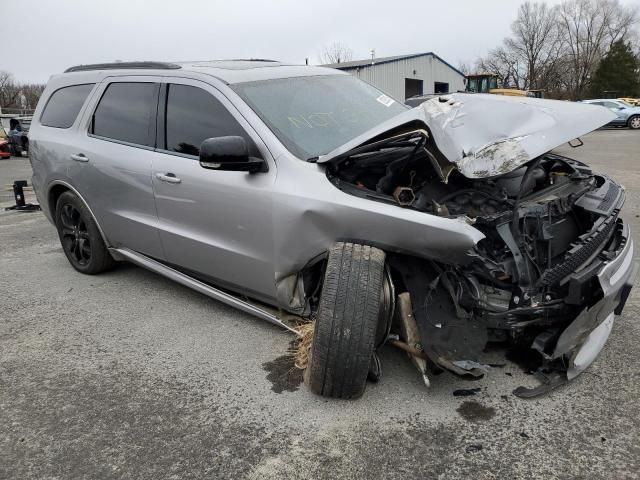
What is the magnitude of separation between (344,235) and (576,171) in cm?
189

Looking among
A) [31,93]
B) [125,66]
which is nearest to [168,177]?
[125,66]

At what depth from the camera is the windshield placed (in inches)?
127

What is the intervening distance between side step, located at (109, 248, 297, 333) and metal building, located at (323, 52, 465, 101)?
29.4m

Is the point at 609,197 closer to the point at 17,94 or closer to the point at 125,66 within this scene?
the point at 125,66

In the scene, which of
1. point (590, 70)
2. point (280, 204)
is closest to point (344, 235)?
point (280, 204)

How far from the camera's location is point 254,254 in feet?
10.4

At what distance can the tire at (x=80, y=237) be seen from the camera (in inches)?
178

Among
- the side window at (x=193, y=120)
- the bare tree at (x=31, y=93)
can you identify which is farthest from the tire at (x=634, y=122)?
the bare tree at (x=31, y=93)

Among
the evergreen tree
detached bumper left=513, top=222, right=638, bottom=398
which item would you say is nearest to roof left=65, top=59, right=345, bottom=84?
detached bumper left=513, top=222, right=638, bottom=398

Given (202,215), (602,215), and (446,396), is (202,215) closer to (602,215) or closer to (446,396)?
(446,396)

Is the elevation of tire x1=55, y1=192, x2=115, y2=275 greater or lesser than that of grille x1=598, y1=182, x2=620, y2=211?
lesser

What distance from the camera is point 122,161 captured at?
3.96m

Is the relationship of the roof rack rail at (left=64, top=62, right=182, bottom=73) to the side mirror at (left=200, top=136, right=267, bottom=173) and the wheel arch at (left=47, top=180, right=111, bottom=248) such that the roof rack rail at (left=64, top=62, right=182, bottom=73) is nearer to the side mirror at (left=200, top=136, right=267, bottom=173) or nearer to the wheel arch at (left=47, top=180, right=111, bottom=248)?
the wheel arch at (left=47, top=180, right=111, bottom=248)

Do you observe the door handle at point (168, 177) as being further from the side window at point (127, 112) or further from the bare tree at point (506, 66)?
the bare tree at point (506, 66)
